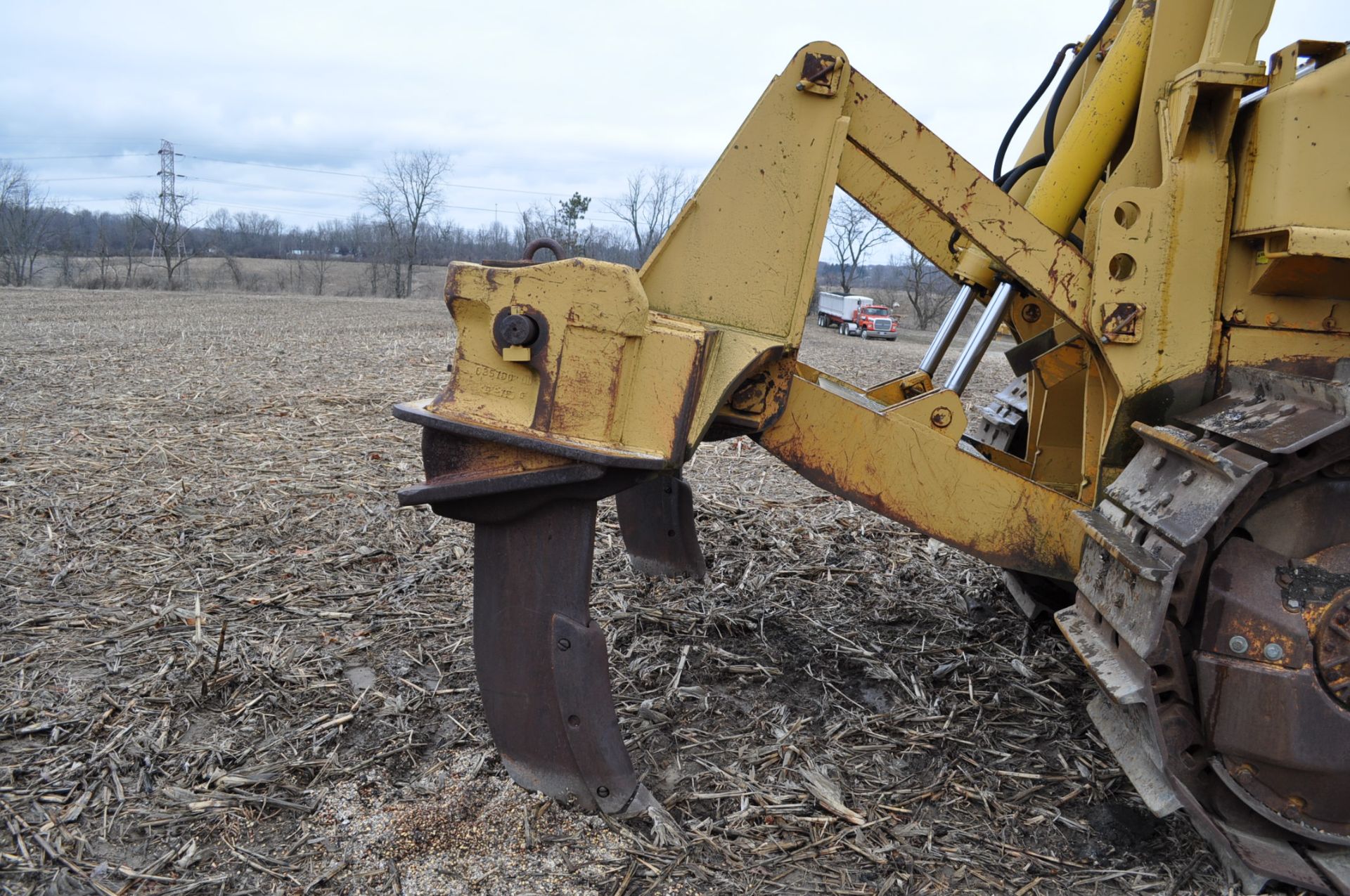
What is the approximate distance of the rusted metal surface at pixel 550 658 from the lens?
8.00ft

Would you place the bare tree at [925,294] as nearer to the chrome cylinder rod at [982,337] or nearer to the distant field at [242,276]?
the distant field at [242,276]

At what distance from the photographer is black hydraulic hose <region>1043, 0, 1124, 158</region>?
3170mm

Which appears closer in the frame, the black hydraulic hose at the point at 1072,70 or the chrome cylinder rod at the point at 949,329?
the black hydraulic hose at the point at 1072,70

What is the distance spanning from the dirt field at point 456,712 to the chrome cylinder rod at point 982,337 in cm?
112

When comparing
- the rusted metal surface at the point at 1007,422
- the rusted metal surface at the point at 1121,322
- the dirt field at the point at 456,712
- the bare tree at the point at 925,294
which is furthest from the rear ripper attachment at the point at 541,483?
the bare tree at the point at 925,294

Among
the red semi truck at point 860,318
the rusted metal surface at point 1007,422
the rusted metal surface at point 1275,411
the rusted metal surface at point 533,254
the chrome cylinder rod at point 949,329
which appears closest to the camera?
the rusted metal surface at point 1275,411

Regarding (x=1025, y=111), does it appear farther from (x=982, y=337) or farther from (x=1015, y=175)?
(x=982, y=337)

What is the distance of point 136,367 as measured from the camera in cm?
976

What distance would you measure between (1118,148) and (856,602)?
211 centimetres

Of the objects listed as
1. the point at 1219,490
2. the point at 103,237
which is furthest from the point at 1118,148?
the point at 103,237

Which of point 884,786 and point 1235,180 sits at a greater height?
point 1235,180

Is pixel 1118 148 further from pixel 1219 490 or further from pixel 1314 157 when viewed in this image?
pixel 1219 490

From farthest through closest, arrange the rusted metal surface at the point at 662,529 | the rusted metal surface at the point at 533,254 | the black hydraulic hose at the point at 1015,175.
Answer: the rusted metal surface at the point at 662,529 < the black hydraulic hose at the point at 1015,175 < the rusted metal surface at the point at 533,254

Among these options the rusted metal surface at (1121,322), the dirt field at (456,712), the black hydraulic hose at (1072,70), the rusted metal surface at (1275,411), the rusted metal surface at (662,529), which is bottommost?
the dirt field at (456,712)
